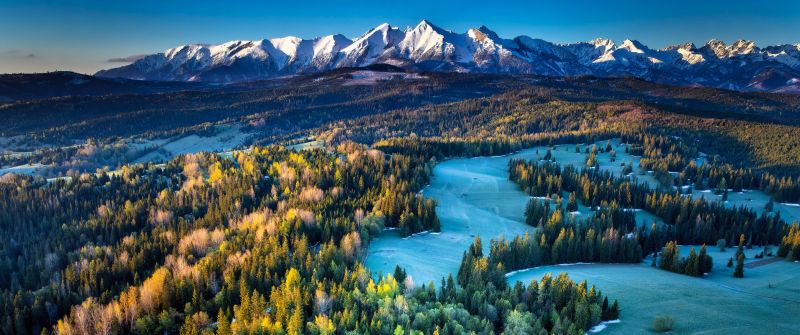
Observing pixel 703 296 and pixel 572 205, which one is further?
pixel 572 205

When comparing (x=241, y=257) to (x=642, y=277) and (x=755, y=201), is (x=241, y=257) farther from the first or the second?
(x=755, y=201)

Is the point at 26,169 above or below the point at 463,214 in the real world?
below

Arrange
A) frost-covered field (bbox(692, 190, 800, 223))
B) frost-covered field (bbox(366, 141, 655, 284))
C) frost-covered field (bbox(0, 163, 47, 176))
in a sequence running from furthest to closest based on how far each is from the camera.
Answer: frost-covered field (bbox(0, 163, 47, 176)) → frost-covered field (bbox(692, 190, 800, 223)) → frost-covered field (bbox(366, 141, 655, 284))

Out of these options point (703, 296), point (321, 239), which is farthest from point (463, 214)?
point (703, 296)

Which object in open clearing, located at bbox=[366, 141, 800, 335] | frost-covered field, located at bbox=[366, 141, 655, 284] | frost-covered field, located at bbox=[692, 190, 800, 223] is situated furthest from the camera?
frost-covered field, located at bbox=[692, 190, 800, 223]

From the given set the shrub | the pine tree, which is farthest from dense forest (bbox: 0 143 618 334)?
the pine tree

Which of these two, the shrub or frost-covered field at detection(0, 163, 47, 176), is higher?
the shrub

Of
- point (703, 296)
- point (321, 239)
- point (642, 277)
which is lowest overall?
point (321, 239)

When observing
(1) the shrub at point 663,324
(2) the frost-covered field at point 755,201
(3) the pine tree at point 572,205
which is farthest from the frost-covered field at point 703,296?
(2) the frost-covered field at point 755,201

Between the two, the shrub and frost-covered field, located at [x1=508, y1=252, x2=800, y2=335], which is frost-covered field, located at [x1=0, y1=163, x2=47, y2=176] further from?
the shrub
